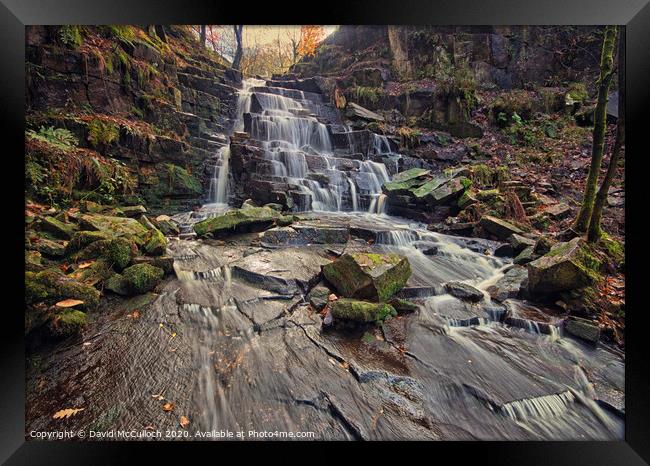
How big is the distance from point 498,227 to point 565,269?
132cm

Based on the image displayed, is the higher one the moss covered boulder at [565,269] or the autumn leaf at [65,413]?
the moss covered boulder at [565,269]

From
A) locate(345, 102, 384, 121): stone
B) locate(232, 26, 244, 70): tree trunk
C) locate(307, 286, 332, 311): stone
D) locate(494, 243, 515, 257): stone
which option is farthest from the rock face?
locate(232, 26, 244, 70): tree trunk

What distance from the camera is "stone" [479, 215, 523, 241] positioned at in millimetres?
3568

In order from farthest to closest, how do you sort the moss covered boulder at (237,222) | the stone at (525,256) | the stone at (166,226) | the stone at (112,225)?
the moss covered boulder at (237,222)
the stone at (166,226)
the stone at (525,256)
the stone at (112,225)

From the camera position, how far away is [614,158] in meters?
2.22

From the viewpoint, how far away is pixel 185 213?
4164 millimetres

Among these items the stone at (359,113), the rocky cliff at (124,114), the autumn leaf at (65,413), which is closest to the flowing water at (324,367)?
the autumn leaf at (65,413)

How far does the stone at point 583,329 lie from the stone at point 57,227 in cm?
530

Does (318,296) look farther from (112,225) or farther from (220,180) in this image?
(220,180)

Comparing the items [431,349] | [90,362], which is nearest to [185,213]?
[90,362]

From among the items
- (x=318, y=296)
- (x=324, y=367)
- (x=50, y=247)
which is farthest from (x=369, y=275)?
(x=50, y=247)

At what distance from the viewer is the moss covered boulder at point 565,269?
2.44m

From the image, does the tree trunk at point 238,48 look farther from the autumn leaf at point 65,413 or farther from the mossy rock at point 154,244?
the autumn leaf at point 65,413

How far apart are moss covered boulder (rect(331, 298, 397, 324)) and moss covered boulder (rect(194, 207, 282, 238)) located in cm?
206
